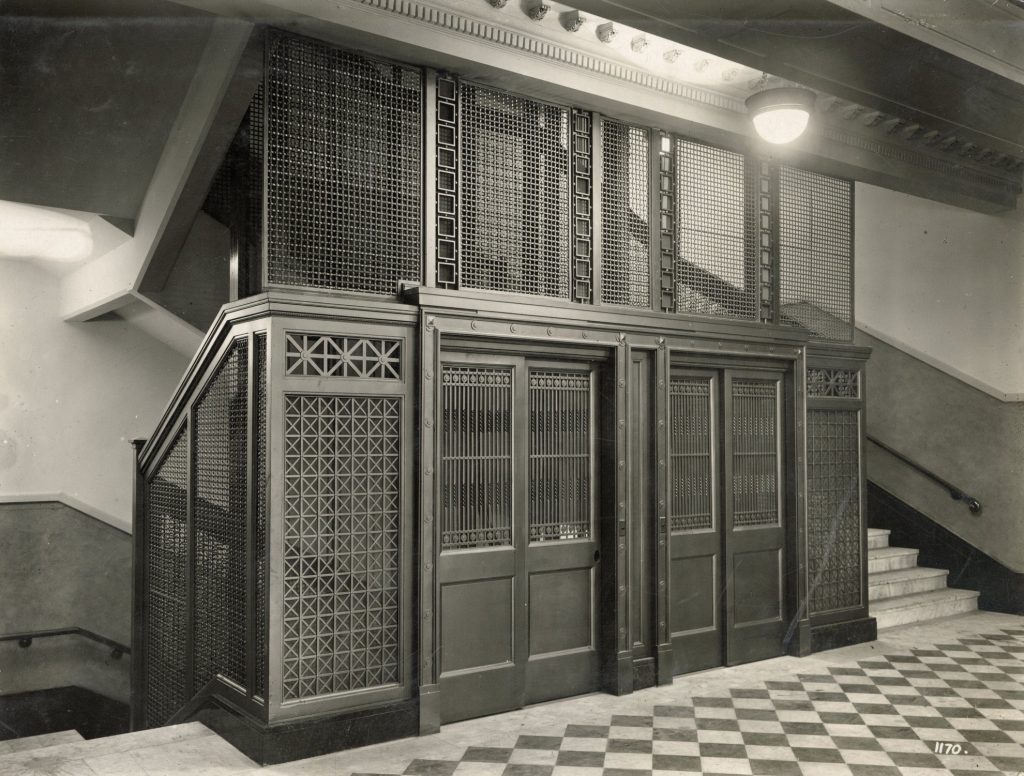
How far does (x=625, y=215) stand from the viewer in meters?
5.79

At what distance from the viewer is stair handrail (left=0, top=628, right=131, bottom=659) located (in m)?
8.59

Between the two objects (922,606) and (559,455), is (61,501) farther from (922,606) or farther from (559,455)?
(922,606)

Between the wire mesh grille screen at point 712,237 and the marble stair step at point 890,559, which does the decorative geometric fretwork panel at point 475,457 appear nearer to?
the wire mesh grille screen at point 712,237

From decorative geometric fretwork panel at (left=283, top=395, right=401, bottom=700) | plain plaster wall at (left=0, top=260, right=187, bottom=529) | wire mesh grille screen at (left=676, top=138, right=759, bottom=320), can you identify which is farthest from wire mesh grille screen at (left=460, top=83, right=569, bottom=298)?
plain plaster wall at (left=0, top=260, right=187, bottom=529)

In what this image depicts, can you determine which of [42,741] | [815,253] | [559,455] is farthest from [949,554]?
[42,741]

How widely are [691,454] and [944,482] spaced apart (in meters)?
3.76

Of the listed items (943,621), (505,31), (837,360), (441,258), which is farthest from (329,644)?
(943,621)

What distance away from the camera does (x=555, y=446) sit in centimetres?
543

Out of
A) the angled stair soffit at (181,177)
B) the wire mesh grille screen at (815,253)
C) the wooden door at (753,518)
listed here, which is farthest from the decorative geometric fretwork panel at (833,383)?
the angled stair soffit at (181,177)

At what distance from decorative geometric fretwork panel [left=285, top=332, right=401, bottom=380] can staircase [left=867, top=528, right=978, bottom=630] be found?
4892 mm

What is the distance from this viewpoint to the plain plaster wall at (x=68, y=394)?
926 centimetres

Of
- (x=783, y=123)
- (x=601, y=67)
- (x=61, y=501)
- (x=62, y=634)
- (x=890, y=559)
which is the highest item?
(x=601, y=67)

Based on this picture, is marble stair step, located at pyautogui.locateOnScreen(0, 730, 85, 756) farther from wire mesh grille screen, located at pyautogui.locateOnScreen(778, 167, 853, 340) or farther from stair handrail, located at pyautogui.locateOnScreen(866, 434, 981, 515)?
stair handrail, located at pyautogui.locateOnScreen(866, 434, 981, 515)

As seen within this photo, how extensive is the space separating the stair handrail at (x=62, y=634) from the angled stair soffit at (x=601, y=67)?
690 cm
